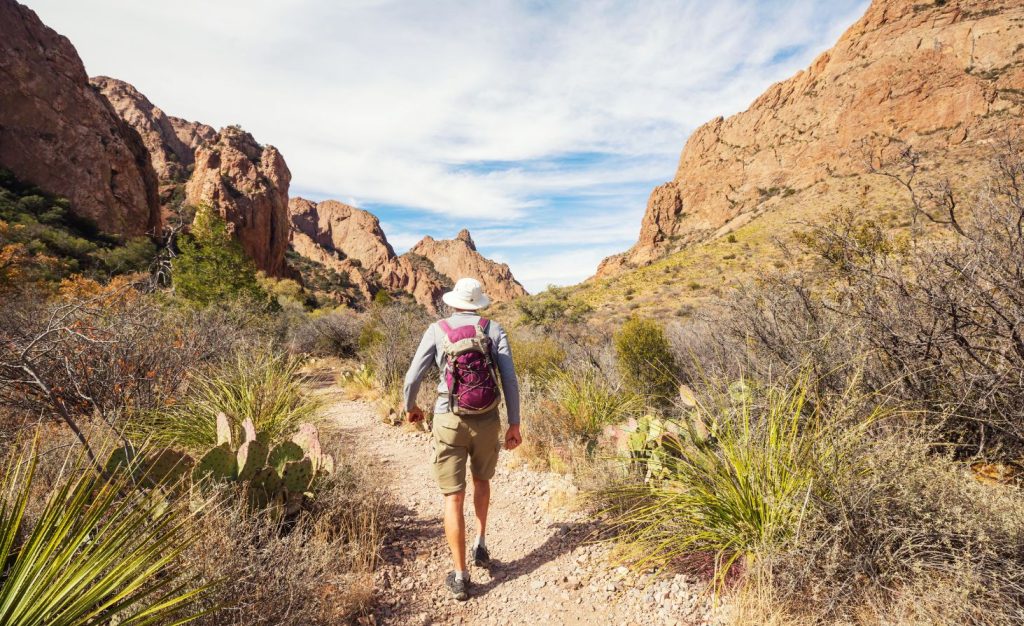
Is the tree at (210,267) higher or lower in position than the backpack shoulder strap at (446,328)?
higher

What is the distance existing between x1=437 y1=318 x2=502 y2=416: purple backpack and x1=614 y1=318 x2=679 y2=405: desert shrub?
4.45 metres

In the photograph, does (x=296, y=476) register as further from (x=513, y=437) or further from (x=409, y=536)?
(x=513, y=437)

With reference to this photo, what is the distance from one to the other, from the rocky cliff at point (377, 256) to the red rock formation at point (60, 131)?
39811 mm

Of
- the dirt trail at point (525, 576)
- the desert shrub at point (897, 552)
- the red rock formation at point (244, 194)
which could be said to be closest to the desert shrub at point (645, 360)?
the dirt trail at point (525, 576)

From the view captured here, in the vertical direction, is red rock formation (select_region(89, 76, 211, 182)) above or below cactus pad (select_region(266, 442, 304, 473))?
above

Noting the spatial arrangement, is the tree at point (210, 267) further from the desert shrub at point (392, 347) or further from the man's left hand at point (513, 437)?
the man's left hand at point (513, 437)

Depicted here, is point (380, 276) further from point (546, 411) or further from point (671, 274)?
point (546, 411)

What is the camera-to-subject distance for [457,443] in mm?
2836

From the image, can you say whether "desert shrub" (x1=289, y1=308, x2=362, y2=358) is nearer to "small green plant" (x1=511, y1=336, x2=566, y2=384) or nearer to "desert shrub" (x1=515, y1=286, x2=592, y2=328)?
"desert shrub" (x1=515, y1=286, x2=592, y2=328)

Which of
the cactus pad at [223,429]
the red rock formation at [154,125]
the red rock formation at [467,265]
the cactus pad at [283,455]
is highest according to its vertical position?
the red rock formation at [154,125]

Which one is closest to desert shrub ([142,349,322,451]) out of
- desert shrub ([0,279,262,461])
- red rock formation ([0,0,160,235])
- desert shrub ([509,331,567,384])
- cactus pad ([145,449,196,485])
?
desert shrub ([0,279,262,461])

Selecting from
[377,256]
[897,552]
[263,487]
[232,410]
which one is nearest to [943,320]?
[897,552]

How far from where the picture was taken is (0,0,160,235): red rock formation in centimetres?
2973

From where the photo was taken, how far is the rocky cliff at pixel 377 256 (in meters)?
83.3
